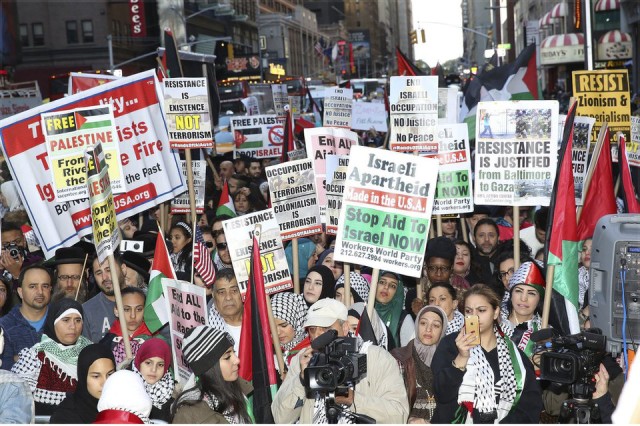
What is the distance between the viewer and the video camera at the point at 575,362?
16.1 feet

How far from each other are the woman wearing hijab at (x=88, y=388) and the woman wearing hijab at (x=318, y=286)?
8.82ft

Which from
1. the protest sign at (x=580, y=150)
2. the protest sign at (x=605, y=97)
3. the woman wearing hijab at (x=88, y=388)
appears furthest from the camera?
the protest sign at (x=605, y=97)

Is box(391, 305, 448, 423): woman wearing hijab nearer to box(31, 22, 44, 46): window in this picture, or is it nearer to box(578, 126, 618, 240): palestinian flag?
box(578, 126, 618, 240): palestinian flag

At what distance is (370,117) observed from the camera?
25547 mm

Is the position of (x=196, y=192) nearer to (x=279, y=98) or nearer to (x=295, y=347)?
(x=295, y=347)

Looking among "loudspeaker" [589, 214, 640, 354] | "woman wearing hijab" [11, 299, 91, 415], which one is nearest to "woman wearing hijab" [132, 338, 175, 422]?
"woman wearing hijab" [11, 299, 91, 415]

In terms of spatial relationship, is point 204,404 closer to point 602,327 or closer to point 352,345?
point 352,345

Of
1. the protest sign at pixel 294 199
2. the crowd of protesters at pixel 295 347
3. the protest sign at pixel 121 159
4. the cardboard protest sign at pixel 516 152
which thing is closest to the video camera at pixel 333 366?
the crowd of protesters at pixel 295 347

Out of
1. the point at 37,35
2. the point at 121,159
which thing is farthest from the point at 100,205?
the point at 37,35

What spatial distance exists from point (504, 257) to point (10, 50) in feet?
177

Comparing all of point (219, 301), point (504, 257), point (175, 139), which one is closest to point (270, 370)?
point (219, 301)

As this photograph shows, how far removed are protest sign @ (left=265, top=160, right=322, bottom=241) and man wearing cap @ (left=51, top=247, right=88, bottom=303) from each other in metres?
1.87

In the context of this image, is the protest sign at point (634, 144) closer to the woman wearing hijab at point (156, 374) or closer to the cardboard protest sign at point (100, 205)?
the cardboard protest sign at point (100, 205)

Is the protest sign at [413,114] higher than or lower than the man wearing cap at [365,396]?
higher
